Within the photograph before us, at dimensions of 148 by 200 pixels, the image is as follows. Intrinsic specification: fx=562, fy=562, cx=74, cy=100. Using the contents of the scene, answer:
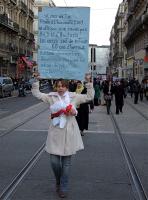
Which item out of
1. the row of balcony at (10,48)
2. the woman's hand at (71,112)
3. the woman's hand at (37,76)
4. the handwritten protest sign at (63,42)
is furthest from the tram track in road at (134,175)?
the row of balcony at (10,48)

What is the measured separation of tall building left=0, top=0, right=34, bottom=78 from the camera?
67250mm

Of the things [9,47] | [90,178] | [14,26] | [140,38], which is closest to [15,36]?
[14,26]

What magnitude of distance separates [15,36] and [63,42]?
6855 cm

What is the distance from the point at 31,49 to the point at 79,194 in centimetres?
8798

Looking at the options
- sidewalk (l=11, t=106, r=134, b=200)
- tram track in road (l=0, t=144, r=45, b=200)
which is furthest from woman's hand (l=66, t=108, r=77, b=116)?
tram track in road (l=0, t=144, r=45, b=200)

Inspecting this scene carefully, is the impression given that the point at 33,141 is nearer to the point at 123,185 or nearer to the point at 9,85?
the point at 123,185

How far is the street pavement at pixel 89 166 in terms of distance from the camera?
27.2 ft

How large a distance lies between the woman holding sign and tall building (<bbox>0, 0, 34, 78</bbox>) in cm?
5663

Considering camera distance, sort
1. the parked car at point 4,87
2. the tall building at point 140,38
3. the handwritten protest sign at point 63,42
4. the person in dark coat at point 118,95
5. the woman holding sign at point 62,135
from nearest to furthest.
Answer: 1. the woman holding sign at point 62,135
2. the handwritten protest sign at point 63,42
3. the person in dark coat at point 118,95
4. the parked car at point 4,87
5. the tall building at point 140,38

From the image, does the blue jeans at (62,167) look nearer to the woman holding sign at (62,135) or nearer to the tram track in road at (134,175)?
the woman holding sign at (62,135)

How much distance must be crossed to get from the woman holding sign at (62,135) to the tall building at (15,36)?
56634 millimetres

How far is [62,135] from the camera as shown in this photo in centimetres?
794

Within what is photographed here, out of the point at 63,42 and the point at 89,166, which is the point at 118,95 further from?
the point at 63,42

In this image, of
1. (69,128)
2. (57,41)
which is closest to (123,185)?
(69,128)
